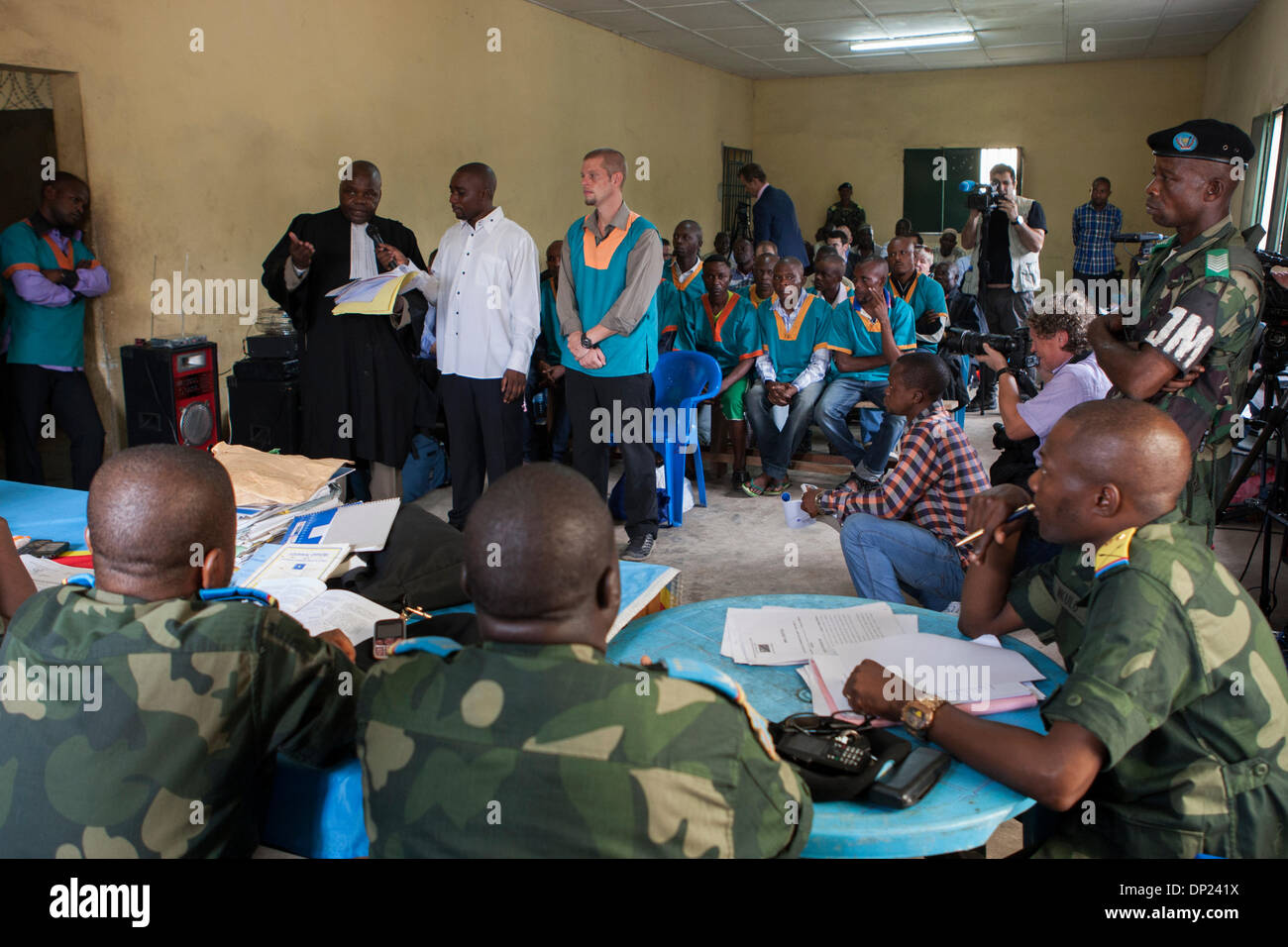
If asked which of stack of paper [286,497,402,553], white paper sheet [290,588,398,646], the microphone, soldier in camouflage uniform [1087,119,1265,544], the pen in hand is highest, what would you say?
the microphone

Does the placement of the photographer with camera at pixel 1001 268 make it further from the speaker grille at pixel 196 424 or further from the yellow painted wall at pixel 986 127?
the speaker grille at pixel 196 424

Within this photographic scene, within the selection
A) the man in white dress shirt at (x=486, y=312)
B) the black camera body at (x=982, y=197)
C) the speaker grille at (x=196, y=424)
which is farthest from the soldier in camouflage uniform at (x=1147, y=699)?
the black camera body at (x=982, y=197)

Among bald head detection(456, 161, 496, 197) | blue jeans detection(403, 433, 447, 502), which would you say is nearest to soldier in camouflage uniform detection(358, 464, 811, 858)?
bald head detection(456, 161, 496, 197)

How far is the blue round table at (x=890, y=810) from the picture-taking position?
1288mm

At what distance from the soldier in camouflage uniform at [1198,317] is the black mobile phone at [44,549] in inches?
102

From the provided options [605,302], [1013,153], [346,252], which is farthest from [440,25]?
[1013,153]

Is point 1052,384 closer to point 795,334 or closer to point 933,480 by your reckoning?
point 933,480

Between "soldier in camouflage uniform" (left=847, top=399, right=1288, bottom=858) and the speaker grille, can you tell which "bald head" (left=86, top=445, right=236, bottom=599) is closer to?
"soldier in camouflage uniform" (left=847, top=399, right=1288, bottom=858)

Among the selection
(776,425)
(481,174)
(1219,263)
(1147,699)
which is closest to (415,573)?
(1147,699)

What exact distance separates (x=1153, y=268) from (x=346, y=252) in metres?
3.30

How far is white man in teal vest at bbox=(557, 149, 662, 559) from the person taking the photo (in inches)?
166

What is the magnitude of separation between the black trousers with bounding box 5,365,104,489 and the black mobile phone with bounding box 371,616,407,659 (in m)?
3.71

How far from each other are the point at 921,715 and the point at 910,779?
12 cm

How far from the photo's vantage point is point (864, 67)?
39.4 feet
